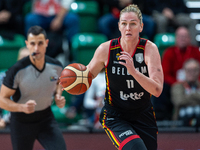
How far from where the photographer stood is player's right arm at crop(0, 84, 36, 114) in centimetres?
323

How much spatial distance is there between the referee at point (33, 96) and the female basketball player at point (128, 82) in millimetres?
704

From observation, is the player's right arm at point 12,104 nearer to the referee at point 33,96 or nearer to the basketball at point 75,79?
the referee at point 33,96

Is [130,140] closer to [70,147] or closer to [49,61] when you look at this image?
[49,61]

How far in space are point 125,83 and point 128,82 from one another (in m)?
0.03

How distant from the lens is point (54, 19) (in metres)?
6.95

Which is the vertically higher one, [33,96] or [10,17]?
[10,17]

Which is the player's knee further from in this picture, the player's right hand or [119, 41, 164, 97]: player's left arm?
the player's right hand

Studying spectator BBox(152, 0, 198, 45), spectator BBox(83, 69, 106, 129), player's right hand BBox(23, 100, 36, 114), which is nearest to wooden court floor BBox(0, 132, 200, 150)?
spectator BBox(83, 69, 106, 129)

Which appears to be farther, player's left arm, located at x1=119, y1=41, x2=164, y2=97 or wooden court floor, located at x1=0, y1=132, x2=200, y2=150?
wooden court floor, located at x1=0, y1=132, x2=200, y2=150

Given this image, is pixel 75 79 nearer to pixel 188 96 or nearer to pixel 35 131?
pixel 35 131

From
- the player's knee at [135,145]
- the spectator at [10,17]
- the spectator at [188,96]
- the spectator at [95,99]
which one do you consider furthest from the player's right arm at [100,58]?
the spectator at [10,17]

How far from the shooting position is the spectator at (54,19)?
22.6ft

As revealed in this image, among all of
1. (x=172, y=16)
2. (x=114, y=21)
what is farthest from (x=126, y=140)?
(x=172, y=16)

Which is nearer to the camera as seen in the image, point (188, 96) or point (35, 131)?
point (35, 131)
